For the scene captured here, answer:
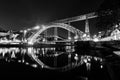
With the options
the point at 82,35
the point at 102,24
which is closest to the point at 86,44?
the point at 102,24

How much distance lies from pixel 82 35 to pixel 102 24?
44902 millimetres

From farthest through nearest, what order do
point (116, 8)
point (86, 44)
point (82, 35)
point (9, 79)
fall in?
point (82, 35) → point (86, 44) → point (116, 8) → point (9, 79)

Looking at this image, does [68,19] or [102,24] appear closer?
[102,24]

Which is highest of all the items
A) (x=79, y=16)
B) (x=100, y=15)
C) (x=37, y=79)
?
(x=79, y=16)

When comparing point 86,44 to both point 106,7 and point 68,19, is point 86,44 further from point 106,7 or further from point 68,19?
point 68,19

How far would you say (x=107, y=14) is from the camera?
18906 millimetres

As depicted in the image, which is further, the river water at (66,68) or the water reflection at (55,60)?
the water reflection at (55,60)

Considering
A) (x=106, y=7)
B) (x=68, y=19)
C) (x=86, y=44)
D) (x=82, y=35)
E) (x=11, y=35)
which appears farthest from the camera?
(x=11, y=35)

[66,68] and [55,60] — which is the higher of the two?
[66,68]

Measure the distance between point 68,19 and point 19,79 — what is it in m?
69.2

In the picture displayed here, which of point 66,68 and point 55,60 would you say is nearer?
point 66,68

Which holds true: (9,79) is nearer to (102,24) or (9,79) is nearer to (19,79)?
(19,79)

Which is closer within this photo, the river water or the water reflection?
the river water

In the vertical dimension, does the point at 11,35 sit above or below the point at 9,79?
above
